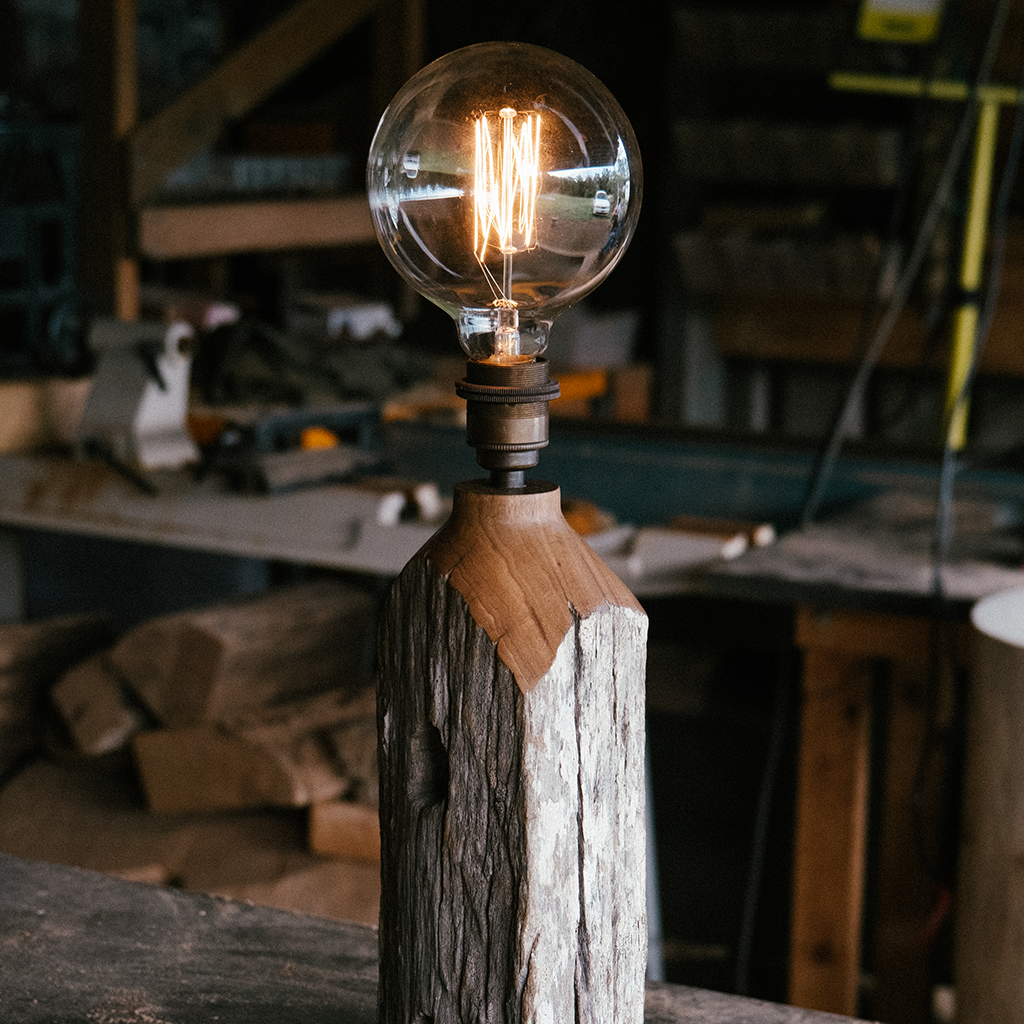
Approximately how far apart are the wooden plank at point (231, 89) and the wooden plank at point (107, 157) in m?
0.05

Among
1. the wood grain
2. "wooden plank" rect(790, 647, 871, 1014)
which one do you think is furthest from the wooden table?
the wood grain

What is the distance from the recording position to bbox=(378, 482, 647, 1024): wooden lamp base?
92cm

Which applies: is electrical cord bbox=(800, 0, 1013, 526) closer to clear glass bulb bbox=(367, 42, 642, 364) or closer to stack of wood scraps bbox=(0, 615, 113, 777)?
stack of wood scraps bbox=(0, 615, 113, 777)

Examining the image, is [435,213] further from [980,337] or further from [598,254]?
[980,337]

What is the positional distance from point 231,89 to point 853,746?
2.31 m

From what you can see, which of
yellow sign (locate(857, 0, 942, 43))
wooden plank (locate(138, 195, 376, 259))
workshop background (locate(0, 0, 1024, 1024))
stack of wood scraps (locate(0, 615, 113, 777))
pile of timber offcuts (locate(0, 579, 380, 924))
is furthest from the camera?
wooden plank (locate(138, 195, 376, 259))

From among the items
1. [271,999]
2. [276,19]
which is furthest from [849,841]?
[276,19]

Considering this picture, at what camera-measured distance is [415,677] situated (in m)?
0.95

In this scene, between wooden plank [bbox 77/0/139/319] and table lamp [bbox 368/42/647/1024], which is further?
wooden plank [bbox 77/0/139/319]

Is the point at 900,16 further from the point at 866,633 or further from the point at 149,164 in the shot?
the point at 149,164

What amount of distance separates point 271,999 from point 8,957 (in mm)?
230

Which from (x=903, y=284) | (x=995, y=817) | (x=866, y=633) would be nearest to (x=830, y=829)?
(x=866, y=633)

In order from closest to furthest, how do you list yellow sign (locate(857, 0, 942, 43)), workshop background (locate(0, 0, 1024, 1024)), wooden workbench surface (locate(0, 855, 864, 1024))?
wooden workbench surface (locate(0, 855, 864, 1024))
workshop background (locate(0, 0, 1024, 1024))
yellow sign (locate(857, 0, 942, 43))

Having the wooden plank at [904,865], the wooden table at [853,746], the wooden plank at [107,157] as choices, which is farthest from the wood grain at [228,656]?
the wooden plank at [107,157]
